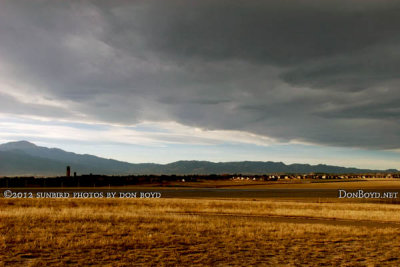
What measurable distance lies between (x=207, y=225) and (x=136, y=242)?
7592 millimetres

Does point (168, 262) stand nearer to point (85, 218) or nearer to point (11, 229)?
point (11, 229)

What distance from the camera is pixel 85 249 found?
17000mm

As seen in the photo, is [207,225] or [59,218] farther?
[59,218]

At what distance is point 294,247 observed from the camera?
18.1 m

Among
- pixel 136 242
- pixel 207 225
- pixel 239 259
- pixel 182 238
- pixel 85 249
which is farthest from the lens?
pixel 207 225

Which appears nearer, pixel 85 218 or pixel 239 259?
pixel 239 259

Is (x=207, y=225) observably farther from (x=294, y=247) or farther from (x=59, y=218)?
(x=59, y=218)

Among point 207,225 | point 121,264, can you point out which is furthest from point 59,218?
point 121,264

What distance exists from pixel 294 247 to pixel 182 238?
588cm

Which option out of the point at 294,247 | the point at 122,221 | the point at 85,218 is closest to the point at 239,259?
the point at 294,247

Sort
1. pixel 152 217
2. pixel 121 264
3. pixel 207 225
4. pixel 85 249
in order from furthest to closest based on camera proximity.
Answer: pixel 152 217, pixel 207 225, pixel 85 249, pixel 121 264

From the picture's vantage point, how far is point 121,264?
558 inches

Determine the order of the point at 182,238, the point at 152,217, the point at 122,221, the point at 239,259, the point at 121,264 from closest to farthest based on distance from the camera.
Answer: the point at 121,264 < the point at 239,259 < the point at 182,238 < the point at 122,221 < the point at 152,217

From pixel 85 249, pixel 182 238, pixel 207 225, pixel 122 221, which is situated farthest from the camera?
pixel 122 221
